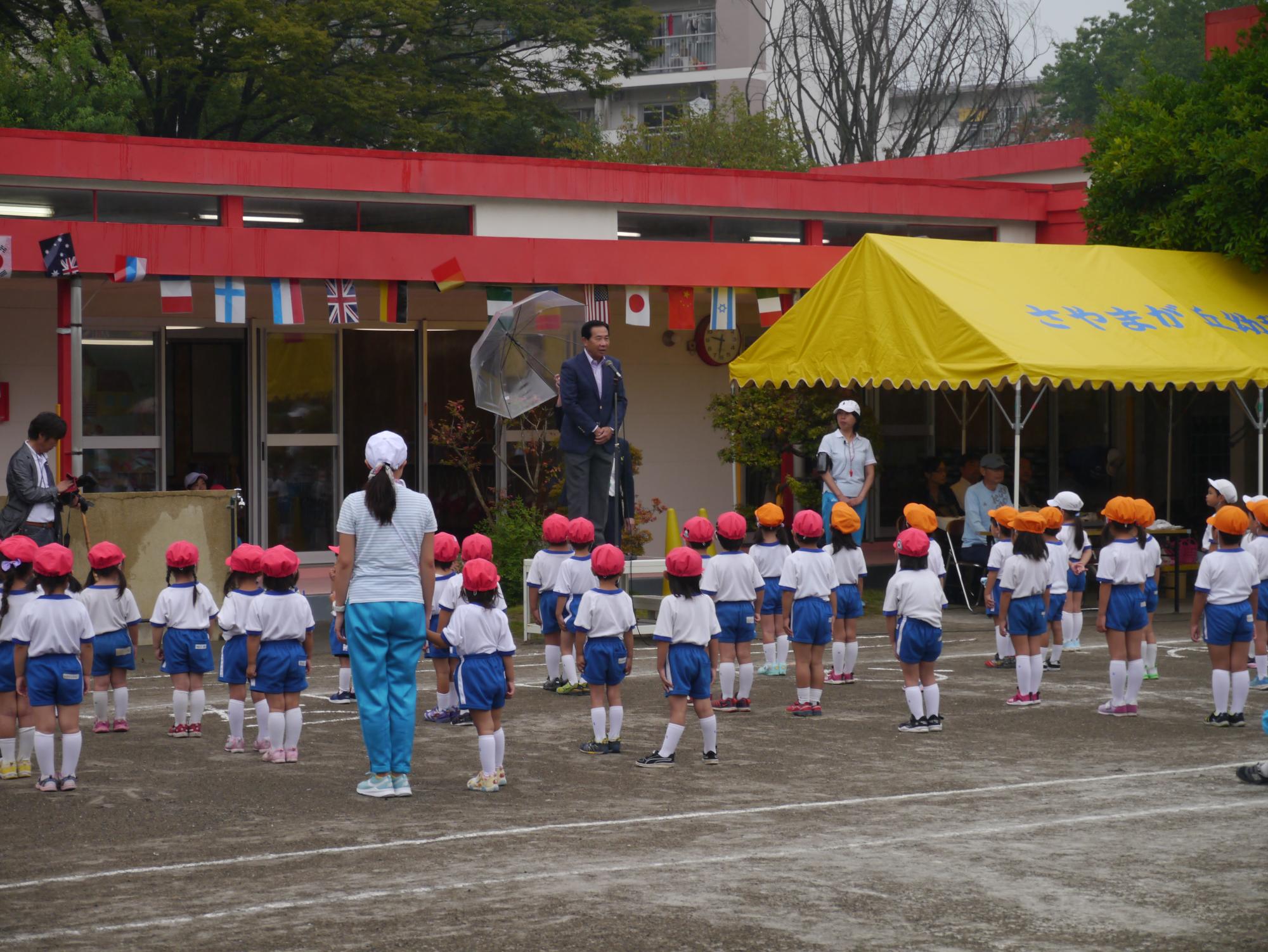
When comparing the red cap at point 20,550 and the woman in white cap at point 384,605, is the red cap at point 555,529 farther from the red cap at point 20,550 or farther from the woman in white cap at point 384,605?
the red cap at point 20,550

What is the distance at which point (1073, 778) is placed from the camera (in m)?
8.66

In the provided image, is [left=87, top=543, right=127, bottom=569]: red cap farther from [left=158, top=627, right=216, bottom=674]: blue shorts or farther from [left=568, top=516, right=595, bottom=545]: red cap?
[left=568, top=516, right=595, bottom=545]: red cap

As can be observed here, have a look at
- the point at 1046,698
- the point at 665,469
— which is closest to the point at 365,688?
the point at 1046,698

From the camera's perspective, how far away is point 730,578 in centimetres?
1105

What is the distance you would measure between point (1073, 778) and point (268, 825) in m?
4.13

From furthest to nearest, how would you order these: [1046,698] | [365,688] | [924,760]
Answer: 1. [1046,698]
2. [924,760]
3. [365,688]

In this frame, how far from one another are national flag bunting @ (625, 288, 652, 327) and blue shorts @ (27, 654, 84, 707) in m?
10.9

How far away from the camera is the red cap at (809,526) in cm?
1088

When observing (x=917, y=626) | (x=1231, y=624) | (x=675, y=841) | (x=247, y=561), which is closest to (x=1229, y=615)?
(x=1231, y=624)

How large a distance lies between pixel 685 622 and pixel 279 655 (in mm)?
2316

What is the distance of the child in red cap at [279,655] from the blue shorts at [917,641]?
11.7 ft

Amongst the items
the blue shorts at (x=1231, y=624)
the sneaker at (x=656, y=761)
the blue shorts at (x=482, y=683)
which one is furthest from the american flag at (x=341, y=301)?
the blue shorts at (x=1231, y=624)

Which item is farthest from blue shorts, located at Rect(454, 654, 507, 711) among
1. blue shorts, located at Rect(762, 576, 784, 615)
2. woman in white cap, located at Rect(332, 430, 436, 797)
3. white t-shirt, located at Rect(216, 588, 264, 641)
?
blue shorts, located at Rect(762, 576, 784, 615)

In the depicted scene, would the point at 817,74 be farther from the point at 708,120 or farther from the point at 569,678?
the point at 569,678
